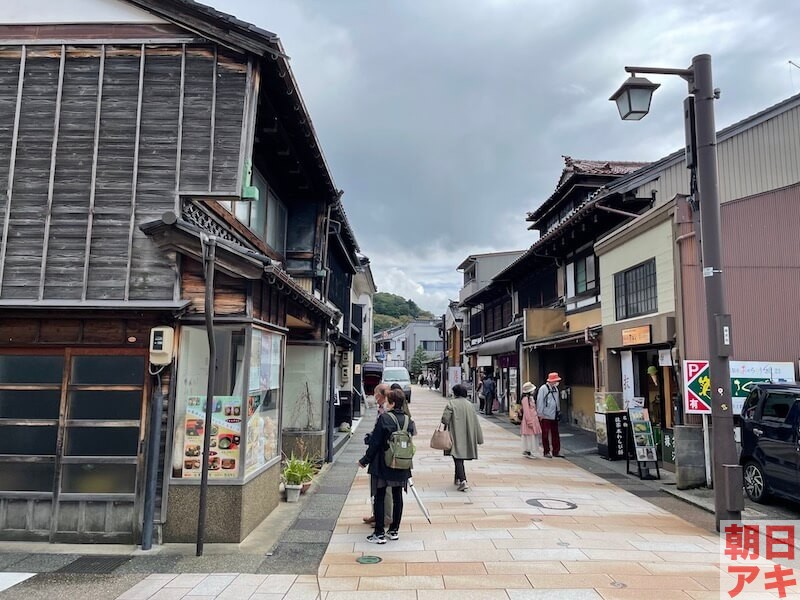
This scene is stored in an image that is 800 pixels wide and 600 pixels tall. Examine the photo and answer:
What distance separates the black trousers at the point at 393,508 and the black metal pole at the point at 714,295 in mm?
4235

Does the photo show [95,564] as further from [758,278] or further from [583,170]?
[583,170]

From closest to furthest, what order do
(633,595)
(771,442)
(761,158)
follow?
(633,595) < (771,442) < (761,158)

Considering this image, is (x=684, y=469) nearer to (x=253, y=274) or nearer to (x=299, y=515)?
(x=299, y=515)

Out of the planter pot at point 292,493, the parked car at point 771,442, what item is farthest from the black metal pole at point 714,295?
the planter pot at point 292,493

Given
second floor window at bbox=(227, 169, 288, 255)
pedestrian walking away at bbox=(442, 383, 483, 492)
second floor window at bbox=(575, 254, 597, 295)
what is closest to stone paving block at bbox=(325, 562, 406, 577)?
pedestrian walking away at bbox=(442, 383, 483, 492)

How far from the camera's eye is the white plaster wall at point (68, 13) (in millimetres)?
7297

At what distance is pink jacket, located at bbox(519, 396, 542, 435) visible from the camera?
12.7 metres

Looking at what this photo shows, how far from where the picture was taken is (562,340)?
16781mm

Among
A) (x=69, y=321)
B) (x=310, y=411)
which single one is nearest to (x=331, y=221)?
(x=310, y=411)

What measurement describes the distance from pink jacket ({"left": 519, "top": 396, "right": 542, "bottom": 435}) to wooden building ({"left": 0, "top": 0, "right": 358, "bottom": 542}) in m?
7.02

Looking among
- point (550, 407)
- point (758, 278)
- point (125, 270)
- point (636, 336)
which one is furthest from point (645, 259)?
point (125, 270)

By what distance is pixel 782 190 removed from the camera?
36.7ft

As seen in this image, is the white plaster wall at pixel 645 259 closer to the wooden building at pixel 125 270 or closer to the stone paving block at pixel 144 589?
the wooden building at pixel 125 270

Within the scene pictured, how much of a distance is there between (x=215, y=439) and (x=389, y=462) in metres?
2.15
